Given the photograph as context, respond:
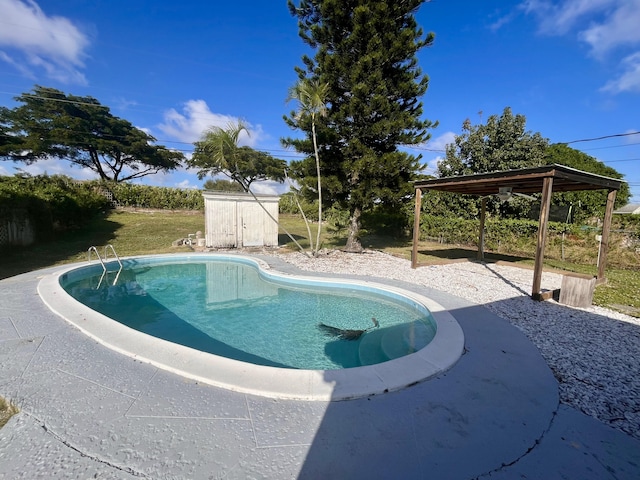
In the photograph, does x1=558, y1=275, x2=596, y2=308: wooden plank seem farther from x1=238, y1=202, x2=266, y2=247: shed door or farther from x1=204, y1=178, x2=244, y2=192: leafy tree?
x1=204, y1=178, x2=244, y2=192: leafy tree

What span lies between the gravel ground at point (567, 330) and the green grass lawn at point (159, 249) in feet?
3.39

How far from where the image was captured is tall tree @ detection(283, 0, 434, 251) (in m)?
8.84

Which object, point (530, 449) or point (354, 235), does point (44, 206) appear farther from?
point (530, 449)

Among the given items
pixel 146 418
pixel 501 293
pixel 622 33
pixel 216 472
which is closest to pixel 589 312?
pixel 501 293

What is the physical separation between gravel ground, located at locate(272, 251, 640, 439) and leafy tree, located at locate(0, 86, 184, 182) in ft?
94.5

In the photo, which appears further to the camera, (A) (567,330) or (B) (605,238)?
(B) (605,238)

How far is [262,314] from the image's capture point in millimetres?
5508

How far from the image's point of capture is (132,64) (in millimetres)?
14961

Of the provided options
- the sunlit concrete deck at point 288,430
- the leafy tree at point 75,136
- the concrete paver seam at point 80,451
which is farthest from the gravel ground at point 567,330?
the leafy tree at point 75,136

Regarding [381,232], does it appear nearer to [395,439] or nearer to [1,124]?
[395,439]

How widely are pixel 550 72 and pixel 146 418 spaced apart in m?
18.8

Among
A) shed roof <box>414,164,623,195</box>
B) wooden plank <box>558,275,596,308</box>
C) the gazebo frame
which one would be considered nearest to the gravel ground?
wooden plank <box>558,275,596,308</box>

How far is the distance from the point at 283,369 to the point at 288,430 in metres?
0.78

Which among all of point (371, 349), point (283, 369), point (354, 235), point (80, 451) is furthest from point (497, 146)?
point (80, 451)
